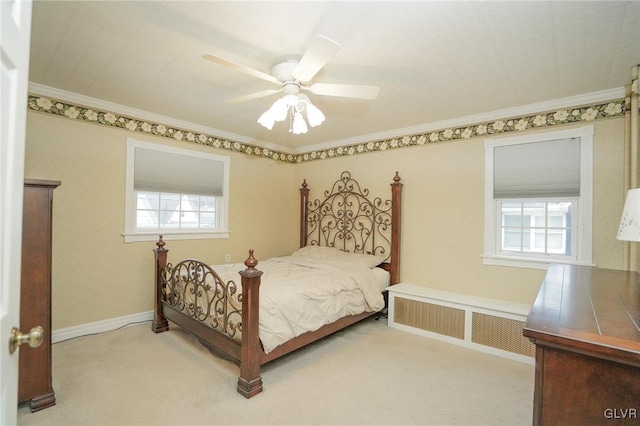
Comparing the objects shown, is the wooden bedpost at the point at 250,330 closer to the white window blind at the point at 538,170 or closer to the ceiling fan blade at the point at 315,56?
the ceiling fan blade at the point at 315,56

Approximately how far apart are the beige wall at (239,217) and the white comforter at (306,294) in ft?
2.72

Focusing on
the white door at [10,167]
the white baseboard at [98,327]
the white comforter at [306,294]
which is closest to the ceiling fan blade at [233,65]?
the white door at [10,167]

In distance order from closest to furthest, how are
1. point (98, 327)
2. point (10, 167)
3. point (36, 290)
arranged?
point (10, 167) → point (36, 290) → point (98, 327)

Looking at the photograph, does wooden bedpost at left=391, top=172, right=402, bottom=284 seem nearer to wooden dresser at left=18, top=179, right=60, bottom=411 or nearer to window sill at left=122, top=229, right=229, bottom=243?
window sill at left=122, top=229, right=229, bottom=243

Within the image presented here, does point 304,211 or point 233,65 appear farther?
point 304,211

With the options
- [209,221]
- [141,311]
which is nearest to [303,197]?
[209,221]

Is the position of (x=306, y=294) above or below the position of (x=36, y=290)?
below

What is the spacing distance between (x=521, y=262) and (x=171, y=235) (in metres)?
3.85

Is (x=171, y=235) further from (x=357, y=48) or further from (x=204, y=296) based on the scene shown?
(x=357, y=48)

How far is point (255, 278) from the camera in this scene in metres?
2.17

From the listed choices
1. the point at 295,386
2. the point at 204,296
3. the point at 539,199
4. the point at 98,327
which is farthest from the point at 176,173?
the point at 539,199

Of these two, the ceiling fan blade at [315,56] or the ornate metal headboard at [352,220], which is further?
the ornate metal headboard at [352,220]

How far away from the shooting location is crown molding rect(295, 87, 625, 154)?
269cm

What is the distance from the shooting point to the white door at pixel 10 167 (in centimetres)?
71
